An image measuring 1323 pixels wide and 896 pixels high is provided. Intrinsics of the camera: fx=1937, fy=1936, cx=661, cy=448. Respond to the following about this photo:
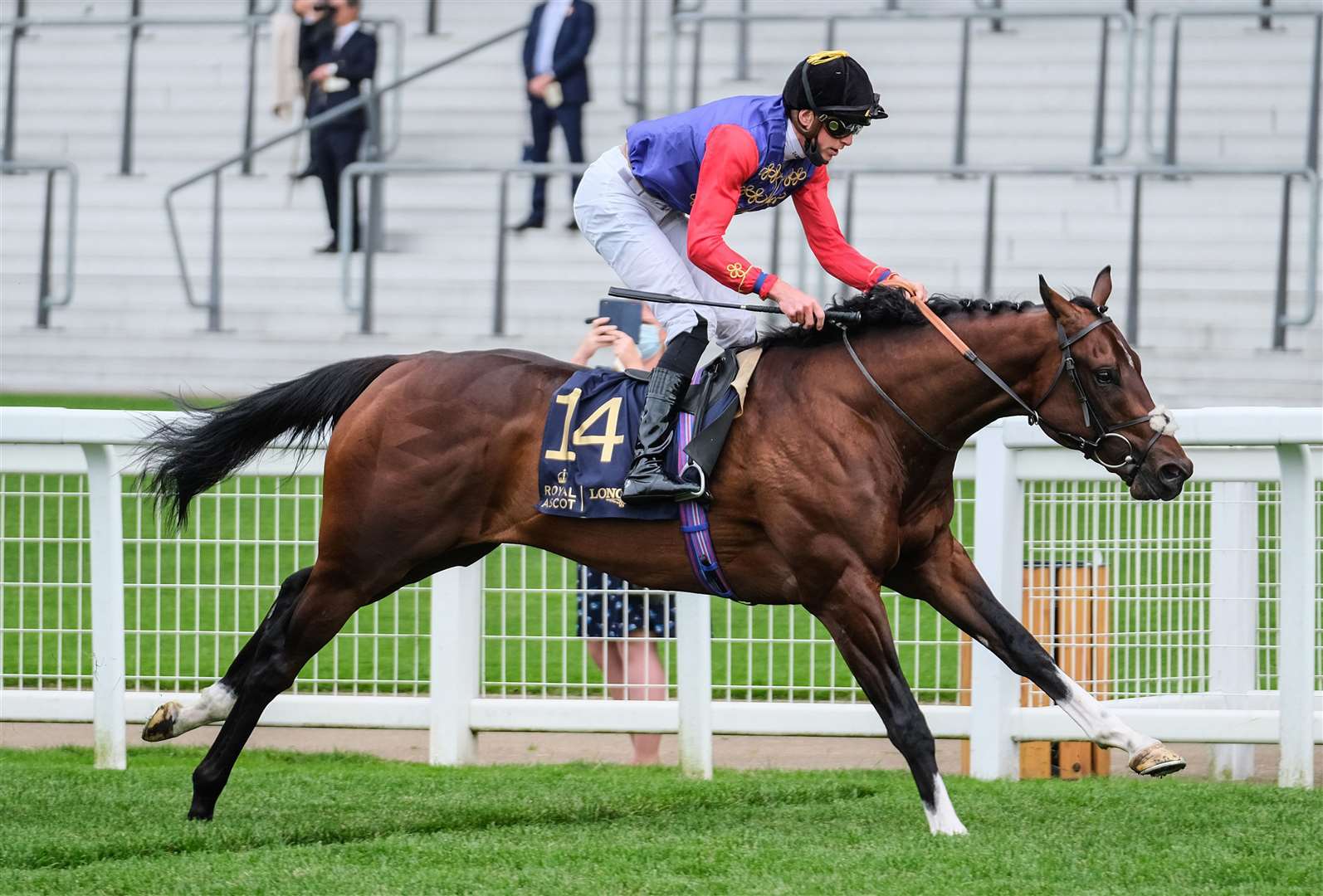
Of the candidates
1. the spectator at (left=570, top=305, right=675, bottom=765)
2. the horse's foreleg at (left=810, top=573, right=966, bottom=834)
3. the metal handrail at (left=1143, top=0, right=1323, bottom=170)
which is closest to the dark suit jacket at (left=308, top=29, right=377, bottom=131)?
the metal handrail at (left=1143, top=0, right=1323, bottom=170)

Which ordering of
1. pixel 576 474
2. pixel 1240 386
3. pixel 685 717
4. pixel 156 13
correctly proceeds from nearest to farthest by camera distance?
pixel 576 474
pixel 685 717
pixel 1240 386
pixel 156 13

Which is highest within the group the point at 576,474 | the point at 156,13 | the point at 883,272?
the point at 156,13

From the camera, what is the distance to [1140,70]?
14562 mm

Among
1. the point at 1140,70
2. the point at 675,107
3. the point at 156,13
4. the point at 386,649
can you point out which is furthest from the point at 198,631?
the point at 156,13

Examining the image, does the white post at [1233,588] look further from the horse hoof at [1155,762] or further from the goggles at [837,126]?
the goggles at [837,126]

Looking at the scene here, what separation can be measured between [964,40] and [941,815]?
975cm

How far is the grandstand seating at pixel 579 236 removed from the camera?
12.5 m

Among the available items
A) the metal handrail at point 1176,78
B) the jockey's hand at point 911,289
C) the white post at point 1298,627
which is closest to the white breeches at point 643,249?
the jockey's hand at point 911,289

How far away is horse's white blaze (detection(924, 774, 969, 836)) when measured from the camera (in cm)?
479

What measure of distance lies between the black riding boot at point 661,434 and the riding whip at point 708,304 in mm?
124

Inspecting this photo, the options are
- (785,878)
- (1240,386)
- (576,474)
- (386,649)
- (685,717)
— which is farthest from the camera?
(1240,386)

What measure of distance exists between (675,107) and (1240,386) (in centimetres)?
503

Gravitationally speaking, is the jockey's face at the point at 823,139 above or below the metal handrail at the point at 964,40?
below

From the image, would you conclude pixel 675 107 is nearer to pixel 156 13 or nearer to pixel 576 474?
pixel 156 13
